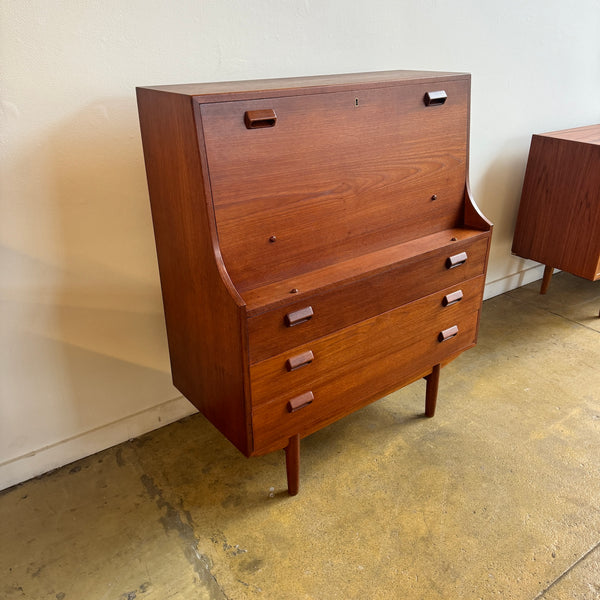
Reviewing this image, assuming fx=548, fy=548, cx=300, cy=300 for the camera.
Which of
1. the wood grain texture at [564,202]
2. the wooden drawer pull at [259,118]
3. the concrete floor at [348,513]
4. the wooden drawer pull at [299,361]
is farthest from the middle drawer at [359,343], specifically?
the wood grain texture at [564,202]

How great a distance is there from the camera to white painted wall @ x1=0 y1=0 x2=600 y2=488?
1557 millimetres

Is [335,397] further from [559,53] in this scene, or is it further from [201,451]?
[559,53]

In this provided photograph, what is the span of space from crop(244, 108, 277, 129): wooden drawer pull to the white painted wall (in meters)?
0.52

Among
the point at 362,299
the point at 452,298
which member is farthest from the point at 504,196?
the point at 362,299

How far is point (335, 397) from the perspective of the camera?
1729mm

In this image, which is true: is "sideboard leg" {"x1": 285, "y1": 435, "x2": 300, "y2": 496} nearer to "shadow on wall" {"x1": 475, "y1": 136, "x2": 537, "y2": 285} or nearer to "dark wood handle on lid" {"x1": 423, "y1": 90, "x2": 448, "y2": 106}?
"dark wood handle on lid" {"x1": 423, "y1": 90, "x2": 448, "y2": 106}

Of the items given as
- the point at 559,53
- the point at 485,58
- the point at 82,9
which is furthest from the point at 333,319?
the point at 559,53

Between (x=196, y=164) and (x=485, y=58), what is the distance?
6.13 feet

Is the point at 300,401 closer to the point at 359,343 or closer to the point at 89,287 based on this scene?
the point at 359,343

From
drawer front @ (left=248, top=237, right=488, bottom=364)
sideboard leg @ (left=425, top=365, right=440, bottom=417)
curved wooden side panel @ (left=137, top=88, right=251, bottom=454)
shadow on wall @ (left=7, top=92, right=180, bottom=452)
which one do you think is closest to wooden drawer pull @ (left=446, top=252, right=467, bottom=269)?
drawer front @ (left=248, top=237, right=488, bottom=364)

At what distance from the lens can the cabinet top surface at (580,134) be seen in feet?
8.99

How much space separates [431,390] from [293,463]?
672 mm

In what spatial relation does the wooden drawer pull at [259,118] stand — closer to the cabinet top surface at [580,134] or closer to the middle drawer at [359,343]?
the middle drawer at [359,343]

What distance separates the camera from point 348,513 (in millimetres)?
1771
